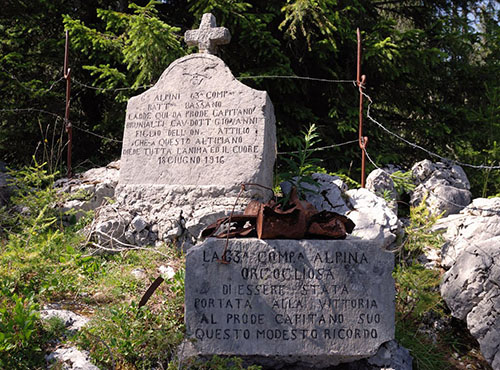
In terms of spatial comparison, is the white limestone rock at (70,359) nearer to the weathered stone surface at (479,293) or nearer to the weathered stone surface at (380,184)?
the weathered stone surface at (479,293)

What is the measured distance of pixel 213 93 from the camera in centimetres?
543

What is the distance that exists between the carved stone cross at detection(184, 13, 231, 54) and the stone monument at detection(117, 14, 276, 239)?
0.12 feet

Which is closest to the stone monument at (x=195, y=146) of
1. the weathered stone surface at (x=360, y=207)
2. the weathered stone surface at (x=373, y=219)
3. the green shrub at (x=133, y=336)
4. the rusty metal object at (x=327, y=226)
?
the weathered stone surface at (x=360, y=207)

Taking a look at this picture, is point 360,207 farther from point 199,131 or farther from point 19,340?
point 19,340

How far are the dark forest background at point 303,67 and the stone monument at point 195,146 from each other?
1.90 metres

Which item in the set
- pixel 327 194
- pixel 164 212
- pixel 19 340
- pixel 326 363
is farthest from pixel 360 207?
pixel 19 340

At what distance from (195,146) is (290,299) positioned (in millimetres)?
2745

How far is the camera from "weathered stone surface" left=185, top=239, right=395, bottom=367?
3.01 m

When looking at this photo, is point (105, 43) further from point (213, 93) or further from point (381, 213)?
point (381, 213)

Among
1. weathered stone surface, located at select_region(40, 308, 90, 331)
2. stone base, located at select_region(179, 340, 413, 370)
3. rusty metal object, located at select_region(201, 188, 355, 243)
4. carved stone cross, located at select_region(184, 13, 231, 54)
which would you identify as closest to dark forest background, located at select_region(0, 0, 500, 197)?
carved stone cross, located at select_region(184, 13, 231, 54)

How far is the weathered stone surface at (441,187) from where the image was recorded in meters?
5.91

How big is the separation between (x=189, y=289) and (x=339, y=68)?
20.5 ft

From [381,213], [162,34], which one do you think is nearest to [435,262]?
[381,213]

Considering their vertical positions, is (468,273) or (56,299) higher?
(468,273)
